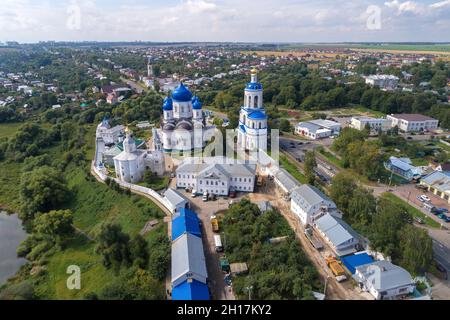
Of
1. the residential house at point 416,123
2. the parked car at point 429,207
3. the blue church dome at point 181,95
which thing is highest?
the blue church dome at point 181,95

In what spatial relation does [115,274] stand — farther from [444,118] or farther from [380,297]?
[444,118]

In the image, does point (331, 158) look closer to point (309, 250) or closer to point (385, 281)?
point (309, 250)

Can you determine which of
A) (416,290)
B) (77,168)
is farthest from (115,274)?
(77,168)

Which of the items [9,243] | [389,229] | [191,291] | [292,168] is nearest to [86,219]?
[9,243]

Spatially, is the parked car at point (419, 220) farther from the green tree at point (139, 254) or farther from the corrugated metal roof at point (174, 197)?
the green tree at point (139, 254)

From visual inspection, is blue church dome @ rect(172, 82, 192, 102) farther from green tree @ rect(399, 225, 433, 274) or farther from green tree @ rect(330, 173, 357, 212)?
green tree @ rect(399, 225, 433, 274)

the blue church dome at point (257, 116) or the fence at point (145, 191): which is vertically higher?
the blue church dome at point (257, 116)

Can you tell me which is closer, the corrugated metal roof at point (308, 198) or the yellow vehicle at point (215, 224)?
the yellow vehicle at point (215, 224)

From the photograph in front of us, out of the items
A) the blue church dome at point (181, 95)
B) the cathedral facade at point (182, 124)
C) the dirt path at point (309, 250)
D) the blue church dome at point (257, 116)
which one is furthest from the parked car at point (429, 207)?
the blue church dome at point (181, 95)
